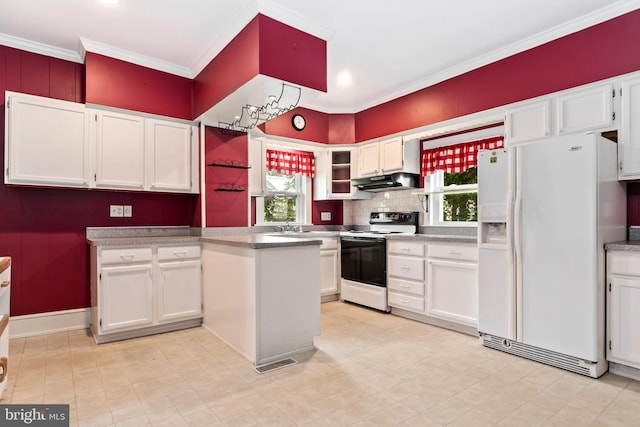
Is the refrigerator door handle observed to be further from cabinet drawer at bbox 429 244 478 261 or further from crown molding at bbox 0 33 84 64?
crown molding at bbox 0 33 84 64

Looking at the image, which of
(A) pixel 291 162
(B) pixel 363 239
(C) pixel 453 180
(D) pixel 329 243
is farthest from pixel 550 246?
(A) pixel 291 162

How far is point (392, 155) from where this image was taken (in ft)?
14.5

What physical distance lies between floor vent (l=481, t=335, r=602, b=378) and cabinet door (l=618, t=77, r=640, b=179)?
1.39 metres

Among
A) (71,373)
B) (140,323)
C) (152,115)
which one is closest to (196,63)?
(152,115)

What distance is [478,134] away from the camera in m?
3.83

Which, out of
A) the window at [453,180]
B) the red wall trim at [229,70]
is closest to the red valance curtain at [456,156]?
the window at [453,180]

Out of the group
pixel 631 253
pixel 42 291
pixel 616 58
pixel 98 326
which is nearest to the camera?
pixel 631 253

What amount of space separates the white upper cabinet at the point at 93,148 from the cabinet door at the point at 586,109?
347 cm

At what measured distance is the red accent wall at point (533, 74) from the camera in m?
2.69

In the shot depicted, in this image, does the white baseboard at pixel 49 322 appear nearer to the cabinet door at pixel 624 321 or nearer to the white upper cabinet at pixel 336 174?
the white upper cabinet at pixel 336 174

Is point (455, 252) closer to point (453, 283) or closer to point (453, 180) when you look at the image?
point (453, 283)

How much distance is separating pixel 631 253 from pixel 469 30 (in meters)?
2.14

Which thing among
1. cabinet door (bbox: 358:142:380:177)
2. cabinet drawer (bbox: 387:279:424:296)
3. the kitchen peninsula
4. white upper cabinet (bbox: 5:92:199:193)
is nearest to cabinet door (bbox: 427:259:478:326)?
cabinet drawer (bbox: 387:279:424:296)

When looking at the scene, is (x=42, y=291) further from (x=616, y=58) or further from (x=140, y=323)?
(x=616, y=58)
